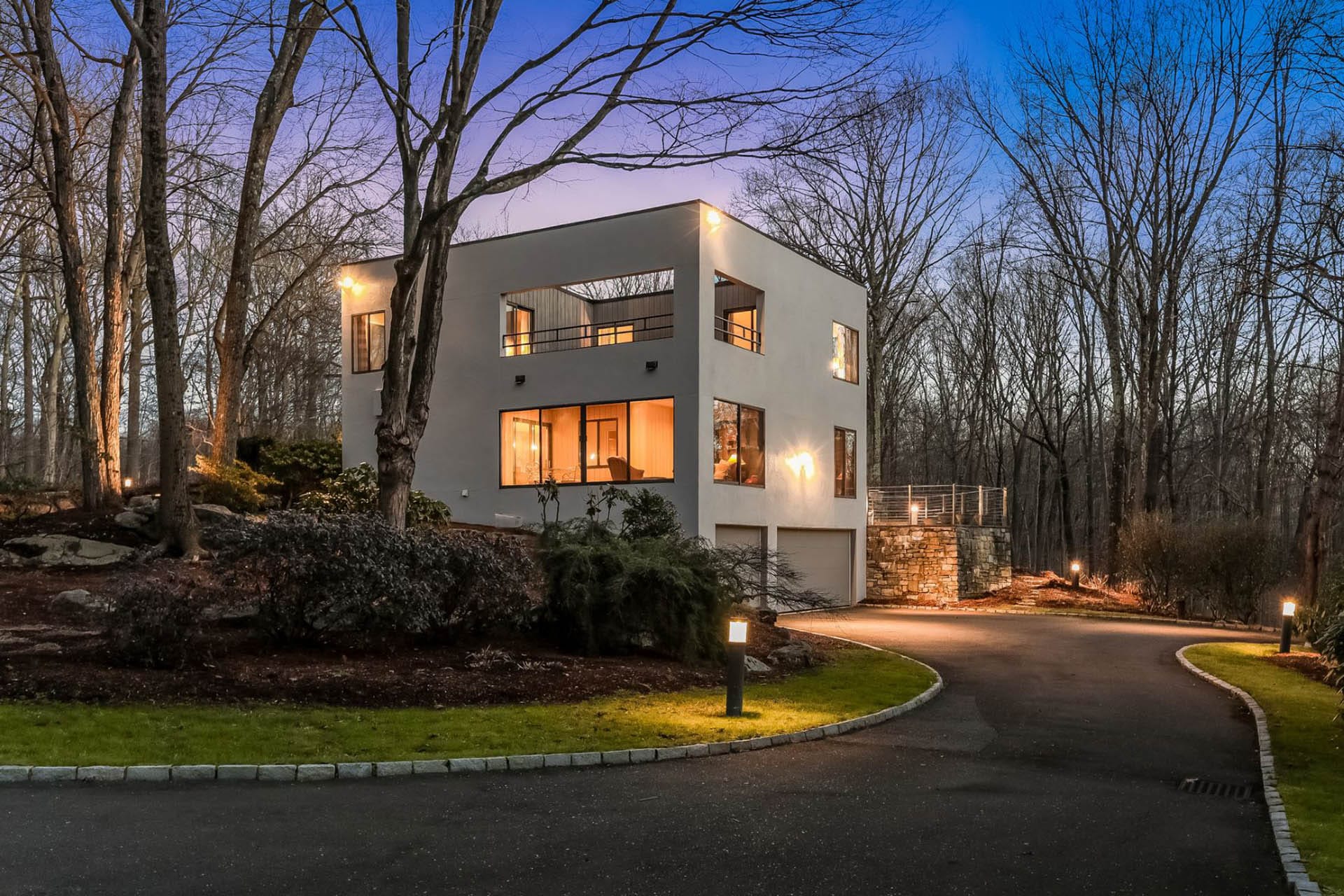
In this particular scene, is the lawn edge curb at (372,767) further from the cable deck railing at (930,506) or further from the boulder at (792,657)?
the cable deck railing at (930,506)

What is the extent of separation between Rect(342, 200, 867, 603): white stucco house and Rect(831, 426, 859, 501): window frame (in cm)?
6

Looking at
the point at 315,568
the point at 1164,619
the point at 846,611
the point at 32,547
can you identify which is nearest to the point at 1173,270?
the point at 1164,619

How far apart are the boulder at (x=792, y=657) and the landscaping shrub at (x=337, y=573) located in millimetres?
4440

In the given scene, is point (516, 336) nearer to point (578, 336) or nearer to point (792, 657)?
point (578, 336)

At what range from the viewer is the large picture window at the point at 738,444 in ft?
71.1

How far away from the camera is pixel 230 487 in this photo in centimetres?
1970

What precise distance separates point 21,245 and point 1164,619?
1305 inches

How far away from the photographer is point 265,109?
2023 cm

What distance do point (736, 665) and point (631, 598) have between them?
2.90 metres

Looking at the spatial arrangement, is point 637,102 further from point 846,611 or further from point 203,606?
point 846,611

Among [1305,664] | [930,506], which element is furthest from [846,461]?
[1305,664]

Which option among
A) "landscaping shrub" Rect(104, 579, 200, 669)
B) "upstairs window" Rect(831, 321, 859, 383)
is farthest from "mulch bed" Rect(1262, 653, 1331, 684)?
"landscaping shrub" Rect(104, 579, 200, 669)

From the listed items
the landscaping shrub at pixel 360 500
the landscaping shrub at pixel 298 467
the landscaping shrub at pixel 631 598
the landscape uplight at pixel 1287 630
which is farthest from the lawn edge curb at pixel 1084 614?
the landscaping shrub at pixel 298 467

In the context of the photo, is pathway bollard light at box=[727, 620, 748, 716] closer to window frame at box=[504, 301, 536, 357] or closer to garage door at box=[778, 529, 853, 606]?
garage door at box=[778, 529, 853, 606]
